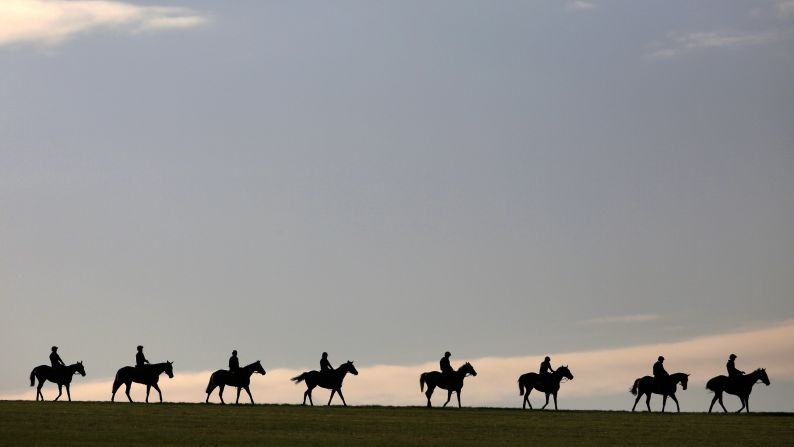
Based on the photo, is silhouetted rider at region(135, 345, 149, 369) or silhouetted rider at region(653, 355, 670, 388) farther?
silhouetted rider at region(653, 355, 670, 388)

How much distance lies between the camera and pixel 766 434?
47.9 metres

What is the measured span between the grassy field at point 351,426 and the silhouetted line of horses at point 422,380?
8.14 feet

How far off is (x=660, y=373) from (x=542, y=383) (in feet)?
14.1

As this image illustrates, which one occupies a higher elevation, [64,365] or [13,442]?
[64,365]

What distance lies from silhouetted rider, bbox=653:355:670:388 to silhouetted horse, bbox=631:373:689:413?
12cm

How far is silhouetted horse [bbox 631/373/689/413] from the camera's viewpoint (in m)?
58.8

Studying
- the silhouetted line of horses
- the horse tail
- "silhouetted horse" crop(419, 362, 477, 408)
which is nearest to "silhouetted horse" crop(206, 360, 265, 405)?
the silhouetted line of horses

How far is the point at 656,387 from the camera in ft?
193

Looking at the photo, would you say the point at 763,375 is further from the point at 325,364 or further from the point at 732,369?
the point at 325,364

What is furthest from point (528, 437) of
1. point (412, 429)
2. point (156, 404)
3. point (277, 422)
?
point (156, 404)

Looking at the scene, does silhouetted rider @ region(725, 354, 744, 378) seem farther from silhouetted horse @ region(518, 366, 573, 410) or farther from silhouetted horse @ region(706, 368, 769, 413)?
silhouetted horse @ region(518, 366, 573, 410)

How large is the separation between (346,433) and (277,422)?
9.93ft

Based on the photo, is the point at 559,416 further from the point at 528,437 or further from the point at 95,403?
the point at 95,403

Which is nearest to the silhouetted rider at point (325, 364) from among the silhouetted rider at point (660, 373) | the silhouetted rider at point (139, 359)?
the silhouetted rider at point (139, 359)
